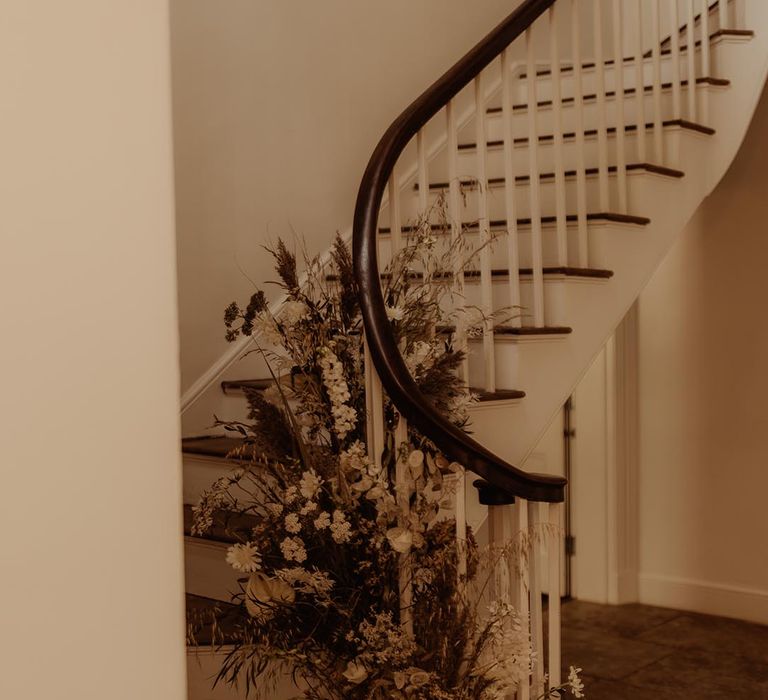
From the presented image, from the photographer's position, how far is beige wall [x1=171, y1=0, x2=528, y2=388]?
347 centimetres

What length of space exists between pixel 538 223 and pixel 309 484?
3.83ft

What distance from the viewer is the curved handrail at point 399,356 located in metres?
2.10

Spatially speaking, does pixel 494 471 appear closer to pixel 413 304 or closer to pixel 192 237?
pixel 413 304

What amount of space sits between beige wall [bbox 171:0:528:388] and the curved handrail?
51.4 inches

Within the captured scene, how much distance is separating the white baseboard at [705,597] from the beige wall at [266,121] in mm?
2325

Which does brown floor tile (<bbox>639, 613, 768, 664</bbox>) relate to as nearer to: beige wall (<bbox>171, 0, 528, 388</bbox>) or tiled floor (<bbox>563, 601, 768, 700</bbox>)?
tiled floor (<bbox>563, 601, 768, 700</bbox>)

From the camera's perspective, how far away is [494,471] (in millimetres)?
2197

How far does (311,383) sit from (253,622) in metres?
0.54

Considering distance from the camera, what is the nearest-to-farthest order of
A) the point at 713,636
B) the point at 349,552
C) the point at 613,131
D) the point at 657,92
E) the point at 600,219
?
1. the point at 349,552
2. the point at 600,219
3. the point at 657,92
4. the point at 613,131
5. the point at 713,636

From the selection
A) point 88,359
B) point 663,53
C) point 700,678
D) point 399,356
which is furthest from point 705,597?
point 88,359

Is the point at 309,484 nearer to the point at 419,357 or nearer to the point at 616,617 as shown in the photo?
the point at 419,357

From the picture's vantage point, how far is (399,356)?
211 centimetres

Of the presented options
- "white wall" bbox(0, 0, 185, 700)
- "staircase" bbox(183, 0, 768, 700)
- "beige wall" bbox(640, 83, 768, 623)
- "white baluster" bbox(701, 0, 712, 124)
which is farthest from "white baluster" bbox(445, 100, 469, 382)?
"beige wall" bbox(640, 83, 768, 623)

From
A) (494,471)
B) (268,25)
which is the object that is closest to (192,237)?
(268,25)
